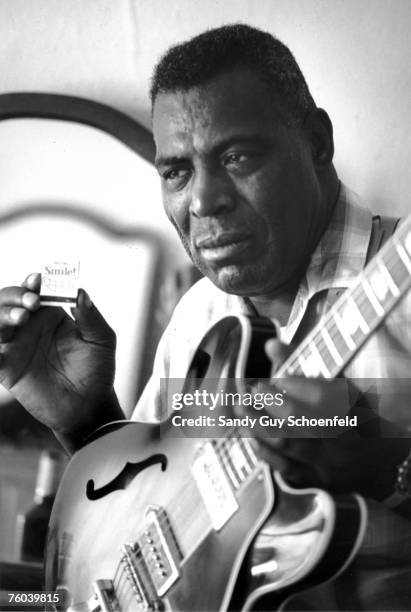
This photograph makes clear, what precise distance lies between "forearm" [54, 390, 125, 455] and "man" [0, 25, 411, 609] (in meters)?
0.04

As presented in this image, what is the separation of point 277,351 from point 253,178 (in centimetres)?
23

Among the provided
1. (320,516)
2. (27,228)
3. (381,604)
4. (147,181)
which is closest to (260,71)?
(147,181)

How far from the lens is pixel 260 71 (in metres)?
0.92

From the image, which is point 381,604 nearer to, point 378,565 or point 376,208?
point 378,565

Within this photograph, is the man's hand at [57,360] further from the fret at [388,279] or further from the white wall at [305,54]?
the fret at [388,279]

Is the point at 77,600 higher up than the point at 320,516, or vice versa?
the point at 320,516

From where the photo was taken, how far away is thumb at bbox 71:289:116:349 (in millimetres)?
1034

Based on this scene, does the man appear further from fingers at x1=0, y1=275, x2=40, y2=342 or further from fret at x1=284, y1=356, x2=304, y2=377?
fingers at x1=0, y1=275, x2=40, y2=342

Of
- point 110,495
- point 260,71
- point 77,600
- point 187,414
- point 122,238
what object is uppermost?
point 260,71

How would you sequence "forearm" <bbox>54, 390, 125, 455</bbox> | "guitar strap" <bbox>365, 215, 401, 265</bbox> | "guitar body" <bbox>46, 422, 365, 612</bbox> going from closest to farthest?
1. "guitar body" <bbox>46, 422, 365, 612</bbox>
2. "guitar strap" <bbox>365, 215, 401, 265</bbox>
3. "forearm" <bbox>54, 390, 125, 455</bbox>

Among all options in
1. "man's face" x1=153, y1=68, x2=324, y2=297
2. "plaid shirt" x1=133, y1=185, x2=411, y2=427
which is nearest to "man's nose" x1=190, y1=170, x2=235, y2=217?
"man's face" x1=153, y1=68, x2=324, y2=297

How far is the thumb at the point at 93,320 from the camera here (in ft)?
3.39

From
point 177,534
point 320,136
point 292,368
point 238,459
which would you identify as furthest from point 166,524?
point 320,136

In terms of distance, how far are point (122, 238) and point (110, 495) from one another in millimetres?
337
